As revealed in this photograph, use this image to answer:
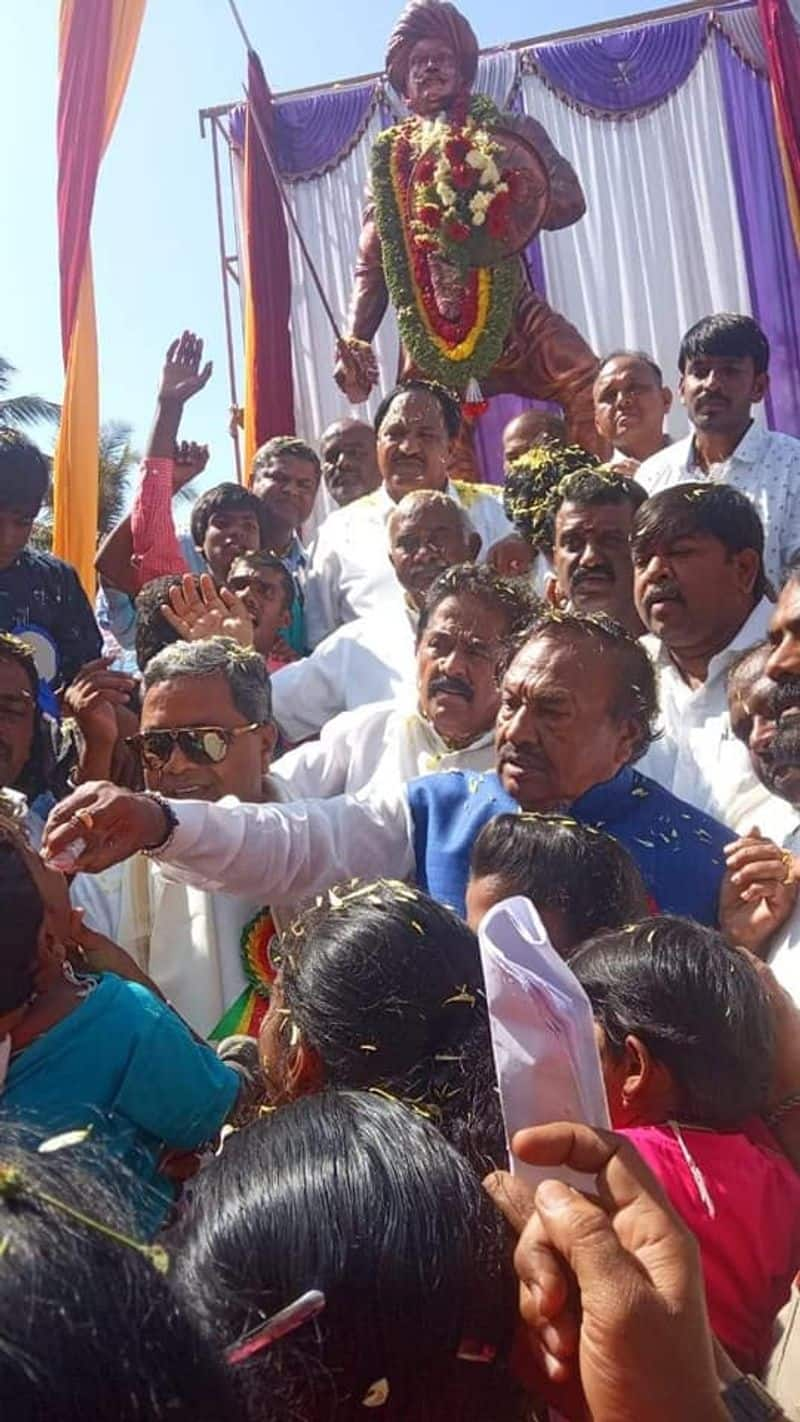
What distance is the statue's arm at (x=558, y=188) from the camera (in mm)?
7203

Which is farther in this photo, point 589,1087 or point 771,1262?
Result: point 771,1262

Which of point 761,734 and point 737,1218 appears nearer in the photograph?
point 737,1218

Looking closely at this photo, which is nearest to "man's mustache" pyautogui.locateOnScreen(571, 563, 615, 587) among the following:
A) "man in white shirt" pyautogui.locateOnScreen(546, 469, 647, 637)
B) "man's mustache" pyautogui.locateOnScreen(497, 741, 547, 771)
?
"man in white shirt" pyautogui.locateOnScreen(546, 469, 647, 637)

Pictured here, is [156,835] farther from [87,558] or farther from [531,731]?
[87,558]

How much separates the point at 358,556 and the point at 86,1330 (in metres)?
4.21

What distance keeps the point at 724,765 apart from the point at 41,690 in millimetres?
1441

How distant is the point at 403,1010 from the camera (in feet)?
4.80

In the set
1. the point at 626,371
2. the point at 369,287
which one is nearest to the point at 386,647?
the point at 626,371

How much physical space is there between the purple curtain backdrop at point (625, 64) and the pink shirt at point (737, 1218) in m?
9.62

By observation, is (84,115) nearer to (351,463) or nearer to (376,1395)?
(351,463)

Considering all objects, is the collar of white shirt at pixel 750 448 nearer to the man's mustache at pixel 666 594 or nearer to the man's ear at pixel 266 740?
the man's mustache at pixel 666 594

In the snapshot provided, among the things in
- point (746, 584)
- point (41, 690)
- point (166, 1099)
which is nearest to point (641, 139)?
point (746, 584)

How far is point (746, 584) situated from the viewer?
2.94 m

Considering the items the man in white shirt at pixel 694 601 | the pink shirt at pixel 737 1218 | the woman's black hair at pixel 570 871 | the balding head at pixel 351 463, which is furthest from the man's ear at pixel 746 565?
the balding head at pixel 351 463
